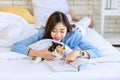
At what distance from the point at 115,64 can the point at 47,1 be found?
1.60 m

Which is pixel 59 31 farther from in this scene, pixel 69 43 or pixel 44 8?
pixel 44 8

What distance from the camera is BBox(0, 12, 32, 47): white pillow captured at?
2.10 m

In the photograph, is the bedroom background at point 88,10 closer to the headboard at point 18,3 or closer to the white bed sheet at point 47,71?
the headboard at point 18,3

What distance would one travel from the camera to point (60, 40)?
1942 millimetres

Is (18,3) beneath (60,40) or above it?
above

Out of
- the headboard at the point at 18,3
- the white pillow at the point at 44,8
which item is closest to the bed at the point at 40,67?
the white pillow at the point at 44,8

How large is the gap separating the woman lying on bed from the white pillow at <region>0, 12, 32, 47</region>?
15 cm

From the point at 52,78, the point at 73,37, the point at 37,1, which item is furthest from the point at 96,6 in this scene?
the point at 52,78

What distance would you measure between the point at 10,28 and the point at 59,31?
1.90 feet

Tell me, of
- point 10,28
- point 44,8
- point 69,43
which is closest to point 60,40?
point 69,43

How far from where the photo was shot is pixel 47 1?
10.4ft

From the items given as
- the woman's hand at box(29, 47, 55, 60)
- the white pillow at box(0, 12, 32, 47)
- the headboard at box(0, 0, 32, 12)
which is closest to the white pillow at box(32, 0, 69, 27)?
the headboard at box(0, 0, 32, 12)

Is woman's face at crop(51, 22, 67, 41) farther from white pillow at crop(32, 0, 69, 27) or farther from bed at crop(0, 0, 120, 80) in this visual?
white pillow at crop(32, 0, 69, 27)

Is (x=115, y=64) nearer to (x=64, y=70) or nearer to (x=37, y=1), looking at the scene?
(x=64, y=70)
